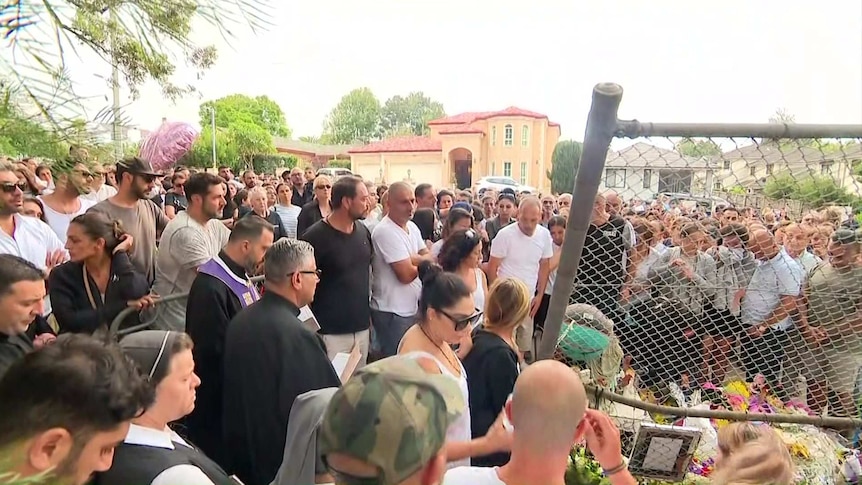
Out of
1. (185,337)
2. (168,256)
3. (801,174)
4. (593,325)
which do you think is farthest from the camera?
(168,256)

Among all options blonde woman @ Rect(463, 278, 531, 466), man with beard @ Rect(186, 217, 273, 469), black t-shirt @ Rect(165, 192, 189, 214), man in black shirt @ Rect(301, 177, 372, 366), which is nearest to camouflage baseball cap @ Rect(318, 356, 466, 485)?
blonde woman @ Rect(463, 278, 531, 466)

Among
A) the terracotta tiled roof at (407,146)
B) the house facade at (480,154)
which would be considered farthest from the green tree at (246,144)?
the terracotta tiled roof at (407,146)

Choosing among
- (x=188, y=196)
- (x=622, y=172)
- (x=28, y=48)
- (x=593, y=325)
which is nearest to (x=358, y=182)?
(x=188, y=196)

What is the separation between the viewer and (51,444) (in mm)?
1151

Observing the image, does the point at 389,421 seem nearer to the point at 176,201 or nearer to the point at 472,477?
the point at 472,477

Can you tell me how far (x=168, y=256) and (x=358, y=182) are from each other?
1.32 m

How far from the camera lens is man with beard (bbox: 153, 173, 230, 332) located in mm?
3562

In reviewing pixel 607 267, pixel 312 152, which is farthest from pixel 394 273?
pixel 312 152

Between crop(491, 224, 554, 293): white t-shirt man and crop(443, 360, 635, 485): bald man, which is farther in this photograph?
crop(491, 224, 554, 293): white t-shirt man

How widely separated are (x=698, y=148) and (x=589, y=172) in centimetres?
56

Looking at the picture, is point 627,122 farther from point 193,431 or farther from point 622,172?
point 193,431

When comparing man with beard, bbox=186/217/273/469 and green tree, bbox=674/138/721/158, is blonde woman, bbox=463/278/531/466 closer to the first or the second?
green tree, bbox=674/138/721/158

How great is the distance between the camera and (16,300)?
2.13 m

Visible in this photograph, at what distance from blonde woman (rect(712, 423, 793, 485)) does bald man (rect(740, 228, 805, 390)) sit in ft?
9.13
